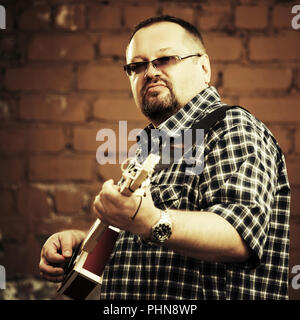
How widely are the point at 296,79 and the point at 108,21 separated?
659mm

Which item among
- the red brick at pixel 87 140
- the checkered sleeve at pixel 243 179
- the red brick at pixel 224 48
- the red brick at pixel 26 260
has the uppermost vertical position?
the red brick at pixel 224 48

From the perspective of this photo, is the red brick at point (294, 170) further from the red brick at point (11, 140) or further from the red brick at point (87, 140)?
the red brick at point (11, 140)

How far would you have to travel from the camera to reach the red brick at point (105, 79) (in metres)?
1.32

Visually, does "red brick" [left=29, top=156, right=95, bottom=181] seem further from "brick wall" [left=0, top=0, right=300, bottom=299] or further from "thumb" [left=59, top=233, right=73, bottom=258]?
"thumb" [left=59, top=233, right=73, bottom=258]

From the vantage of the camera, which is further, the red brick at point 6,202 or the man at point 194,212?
the red brick at point 6,202

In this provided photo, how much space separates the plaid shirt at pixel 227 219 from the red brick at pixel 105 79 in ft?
1.82

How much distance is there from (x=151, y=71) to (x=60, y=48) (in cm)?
47

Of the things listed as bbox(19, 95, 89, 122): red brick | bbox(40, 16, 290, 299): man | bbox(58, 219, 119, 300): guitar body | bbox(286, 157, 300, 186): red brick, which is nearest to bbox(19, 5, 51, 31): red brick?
bbox(19, 95, 89, 122): red brick

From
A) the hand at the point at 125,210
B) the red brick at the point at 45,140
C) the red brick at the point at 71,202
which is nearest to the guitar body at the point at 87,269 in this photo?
the hand at the point at 125,210

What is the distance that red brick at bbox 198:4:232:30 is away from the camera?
4.26 feet

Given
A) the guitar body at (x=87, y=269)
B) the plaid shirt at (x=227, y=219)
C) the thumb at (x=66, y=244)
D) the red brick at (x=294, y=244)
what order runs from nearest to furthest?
the plaid shirt at (x=227, y=219), the guitar body at (x=87, y=269), the thumb at (x=66, y=244), the red brick at (x=294, y=244)

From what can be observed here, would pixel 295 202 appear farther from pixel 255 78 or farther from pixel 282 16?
pixel 282 16

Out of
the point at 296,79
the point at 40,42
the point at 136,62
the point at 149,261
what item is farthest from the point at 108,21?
the point at 149,261
